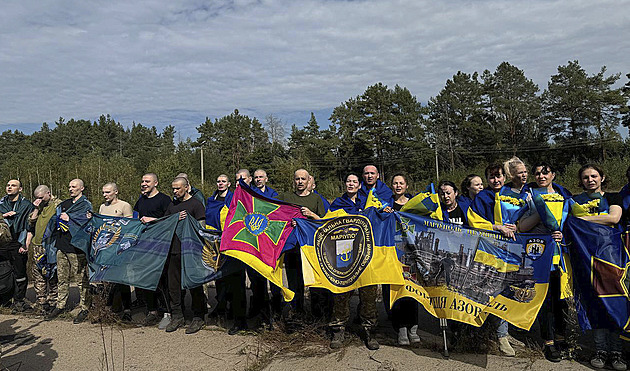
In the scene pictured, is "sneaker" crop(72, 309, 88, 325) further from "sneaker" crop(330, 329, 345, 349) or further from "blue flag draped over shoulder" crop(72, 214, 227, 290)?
"sneaker" crop(330, 329, 345, 349)

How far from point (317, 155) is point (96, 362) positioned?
52843 mm

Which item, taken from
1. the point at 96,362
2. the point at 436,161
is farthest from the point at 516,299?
the point at 436,161

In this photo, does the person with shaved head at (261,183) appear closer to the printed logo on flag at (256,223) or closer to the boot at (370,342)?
the printed logo on flag at (256,223)

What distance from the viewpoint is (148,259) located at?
6.93m

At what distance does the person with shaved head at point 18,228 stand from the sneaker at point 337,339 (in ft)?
18.3

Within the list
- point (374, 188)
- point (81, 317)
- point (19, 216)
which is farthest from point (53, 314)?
point (374, 188)

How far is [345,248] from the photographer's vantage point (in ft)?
19.0

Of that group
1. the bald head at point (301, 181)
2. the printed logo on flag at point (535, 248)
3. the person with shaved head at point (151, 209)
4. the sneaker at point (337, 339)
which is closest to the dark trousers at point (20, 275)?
the person with shaved head at point (151, 209)

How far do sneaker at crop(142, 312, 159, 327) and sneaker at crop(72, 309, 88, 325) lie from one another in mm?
982

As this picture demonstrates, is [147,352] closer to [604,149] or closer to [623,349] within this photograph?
[623,349]

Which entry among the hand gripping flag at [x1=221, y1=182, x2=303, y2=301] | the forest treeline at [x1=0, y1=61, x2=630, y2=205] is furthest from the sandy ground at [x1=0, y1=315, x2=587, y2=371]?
the forest treeline at [x1=0, y1=61, x2=630, y2=205]

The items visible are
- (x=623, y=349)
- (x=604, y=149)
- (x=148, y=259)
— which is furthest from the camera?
(x=604, y=149)

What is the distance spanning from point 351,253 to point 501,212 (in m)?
1.89

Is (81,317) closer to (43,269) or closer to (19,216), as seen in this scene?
(43,269)
